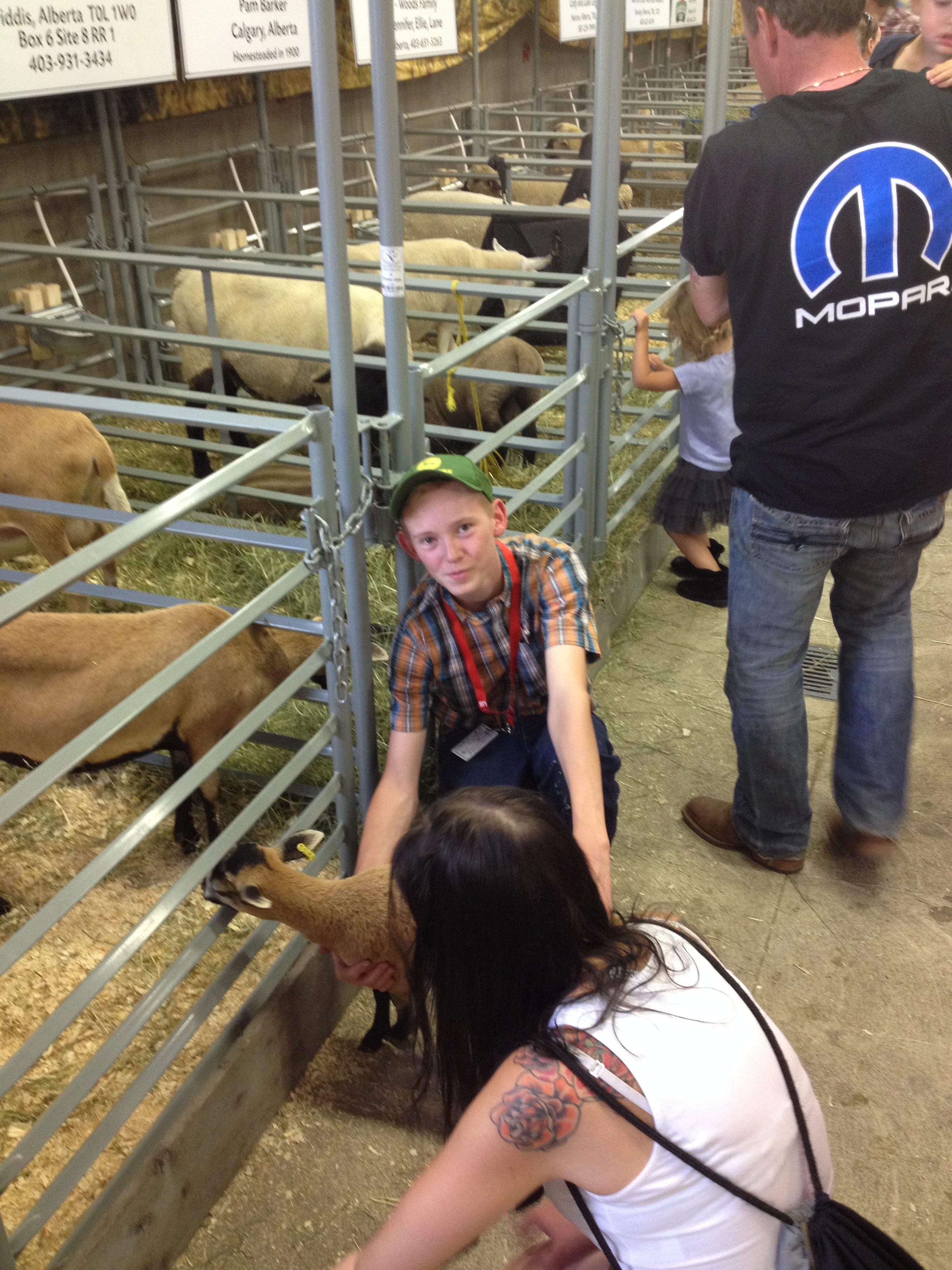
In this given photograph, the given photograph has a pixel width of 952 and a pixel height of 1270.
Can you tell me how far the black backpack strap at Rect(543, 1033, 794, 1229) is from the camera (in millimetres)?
1224

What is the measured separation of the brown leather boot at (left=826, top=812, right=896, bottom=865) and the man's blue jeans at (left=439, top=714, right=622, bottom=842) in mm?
795

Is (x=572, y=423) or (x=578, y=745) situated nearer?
(x=578, y=745)

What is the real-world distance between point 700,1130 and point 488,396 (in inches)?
172

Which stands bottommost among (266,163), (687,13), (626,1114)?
(626,1114)

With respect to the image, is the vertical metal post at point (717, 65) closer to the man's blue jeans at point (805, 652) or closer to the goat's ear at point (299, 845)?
the man's blue jeans at point (805, 652)

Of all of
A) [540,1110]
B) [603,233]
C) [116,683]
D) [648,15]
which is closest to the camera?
[540,1110]

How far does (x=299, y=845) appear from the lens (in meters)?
2.13

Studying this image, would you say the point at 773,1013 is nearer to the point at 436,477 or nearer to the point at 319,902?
the point at 319,902

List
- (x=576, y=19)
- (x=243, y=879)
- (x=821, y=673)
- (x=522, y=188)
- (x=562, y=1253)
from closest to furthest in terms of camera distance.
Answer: (x=562, y=1253) → (x=243, y=879) → (x=821, y=673) → (x=522, y=188) → (x=576, y=19)

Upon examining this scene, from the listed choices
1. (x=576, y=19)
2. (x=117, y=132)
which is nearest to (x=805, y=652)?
(x=117, y=132)

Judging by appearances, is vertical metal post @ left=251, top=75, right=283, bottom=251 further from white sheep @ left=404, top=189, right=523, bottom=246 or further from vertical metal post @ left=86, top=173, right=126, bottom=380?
vertical metal post @ left=86, top=173, right=126, bottom=380

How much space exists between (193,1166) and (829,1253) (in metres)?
1.18

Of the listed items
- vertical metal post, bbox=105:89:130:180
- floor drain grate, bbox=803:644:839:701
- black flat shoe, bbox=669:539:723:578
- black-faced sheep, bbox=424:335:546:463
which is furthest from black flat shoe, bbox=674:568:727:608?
vertical metal post, bbox=105:89:130:180

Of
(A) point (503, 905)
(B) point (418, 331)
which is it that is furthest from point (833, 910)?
(B) point (418, 331)
